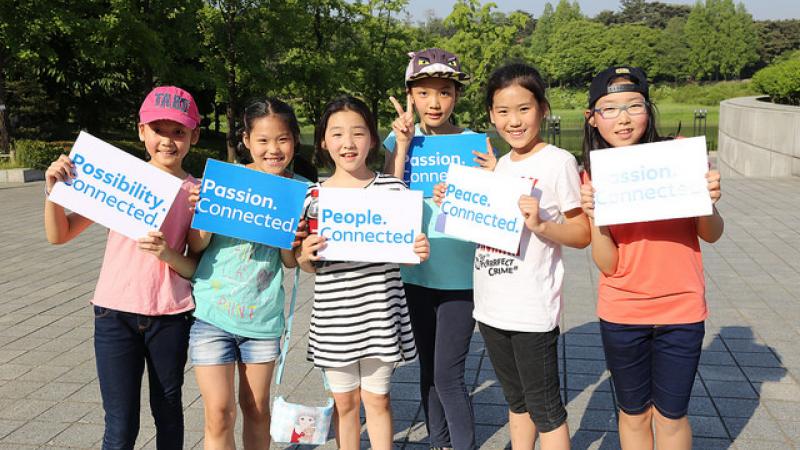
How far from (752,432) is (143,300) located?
128 inches

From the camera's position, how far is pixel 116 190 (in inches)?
115

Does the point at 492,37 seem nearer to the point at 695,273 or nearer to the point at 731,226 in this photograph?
the point at 731,226

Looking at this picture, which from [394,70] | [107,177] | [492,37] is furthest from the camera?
[492,37]

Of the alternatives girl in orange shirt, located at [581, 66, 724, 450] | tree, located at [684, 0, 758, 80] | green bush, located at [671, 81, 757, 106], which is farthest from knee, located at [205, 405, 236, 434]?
tree, located at [684, 0, 758, 80]

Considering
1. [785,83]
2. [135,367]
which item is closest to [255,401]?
[135,367]

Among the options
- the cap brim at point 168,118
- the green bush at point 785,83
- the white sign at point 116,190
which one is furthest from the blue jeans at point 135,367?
the green bush at point 785,83

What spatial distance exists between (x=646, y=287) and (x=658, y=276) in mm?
64

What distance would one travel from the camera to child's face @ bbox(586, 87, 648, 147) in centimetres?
279

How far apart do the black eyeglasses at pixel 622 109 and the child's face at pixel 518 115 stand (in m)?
0.27

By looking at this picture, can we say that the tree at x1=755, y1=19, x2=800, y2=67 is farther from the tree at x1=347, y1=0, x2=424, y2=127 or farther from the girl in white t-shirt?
the girl in white t-shirt

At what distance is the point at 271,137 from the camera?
3045 mm

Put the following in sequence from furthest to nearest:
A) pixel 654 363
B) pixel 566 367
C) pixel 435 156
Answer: pixel 566 367, pixel 435 156, pixel 654 363

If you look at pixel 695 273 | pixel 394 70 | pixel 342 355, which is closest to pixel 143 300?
pixel 342 355

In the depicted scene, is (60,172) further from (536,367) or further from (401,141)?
(536,367)
